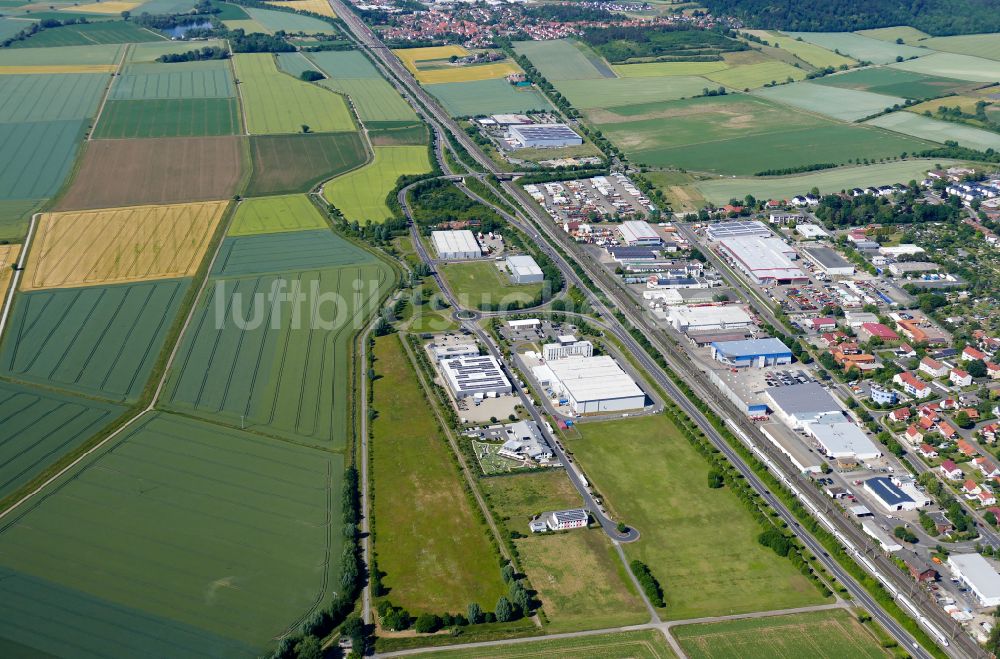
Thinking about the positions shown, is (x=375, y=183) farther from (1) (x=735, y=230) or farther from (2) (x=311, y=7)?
(2) (x=311, y=7)


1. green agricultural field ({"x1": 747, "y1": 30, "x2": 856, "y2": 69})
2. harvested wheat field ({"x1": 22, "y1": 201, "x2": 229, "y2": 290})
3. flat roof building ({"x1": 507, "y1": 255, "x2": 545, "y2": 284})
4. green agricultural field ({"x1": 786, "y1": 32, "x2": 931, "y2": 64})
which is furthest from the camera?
green agricultural field ({"x1": 786, "y1": 32, "x2": 931, "y2": 64})

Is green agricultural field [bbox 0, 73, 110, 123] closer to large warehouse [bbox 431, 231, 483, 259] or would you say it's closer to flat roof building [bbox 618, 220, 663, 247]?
large warehouse [bbox 431, 231, 483, 259]

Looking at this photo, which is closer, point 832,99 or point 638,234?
Answer: point 638,234

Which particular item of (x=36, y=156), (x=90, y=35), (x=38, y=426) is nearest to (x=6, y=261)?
(x=38, y=426)

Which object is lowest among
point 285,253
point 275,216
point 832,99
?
point 285,253

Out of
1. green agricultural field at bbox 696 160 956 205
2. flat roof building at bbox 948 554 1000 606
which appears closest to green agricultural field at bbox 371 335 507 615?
flat roof building at bbox 948 554 1000 606

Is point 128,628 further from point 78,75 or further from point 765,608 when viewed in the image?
Result: point 78,75

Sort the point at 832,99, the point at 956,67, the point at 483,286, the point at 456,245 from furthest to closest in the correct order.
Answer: the point at 956,67 → the point at 832,99 → the point at 456,245 → the point at 483,286
